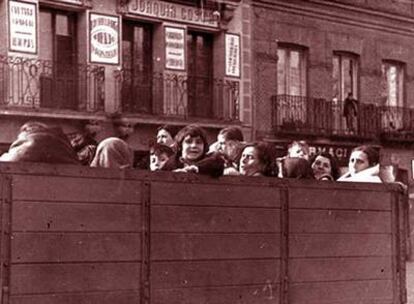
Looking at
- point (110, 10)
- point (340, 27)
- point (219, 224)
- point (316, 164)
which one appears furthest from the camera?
point (340, 27)

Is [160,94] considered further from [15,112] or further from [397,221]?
[397,221]

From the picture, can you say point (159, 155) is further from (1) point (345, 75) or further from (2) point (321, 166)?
(1) point (345, 75)

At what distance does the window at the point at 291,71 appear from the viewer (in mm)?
21094

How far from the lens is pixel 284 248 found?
18.8 ft

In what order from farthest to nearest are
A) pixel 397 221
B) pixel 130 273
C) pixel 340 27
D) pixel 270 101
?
pixel 340 27 → pixel 270 101 → pixel 397 221 → pixel 130 273

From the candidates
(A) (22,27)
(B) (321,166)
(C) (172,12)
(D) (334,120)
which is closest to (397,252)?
(B) (321,166)

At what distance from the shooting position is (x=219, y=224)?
5.39 meters

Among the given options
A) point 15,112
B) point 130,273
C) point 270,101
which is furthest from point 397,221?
point 270,101

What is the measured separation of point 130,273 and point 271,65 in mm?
16030

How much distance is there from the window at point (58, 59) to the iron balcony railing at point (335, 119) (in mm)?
5033

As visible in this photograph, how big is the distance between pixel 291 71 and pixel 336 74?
5.76 feet

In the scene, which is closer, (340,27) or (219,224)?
(219,224)

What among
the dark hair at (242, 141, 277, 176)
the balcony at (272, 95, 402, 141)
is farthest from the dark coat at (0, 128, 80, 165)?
the balcony at (272, 95, 402, 141)

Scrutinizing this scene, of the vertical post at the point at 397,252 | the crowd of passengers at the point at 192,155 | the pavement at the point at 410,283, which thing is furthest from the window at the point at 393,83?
the vertical post at the point at 397,252
